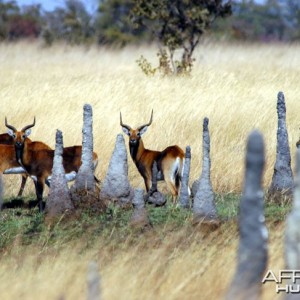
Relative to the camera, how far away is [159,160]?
35.9 feet

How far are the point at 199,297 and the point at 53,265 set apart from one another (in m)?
1.16

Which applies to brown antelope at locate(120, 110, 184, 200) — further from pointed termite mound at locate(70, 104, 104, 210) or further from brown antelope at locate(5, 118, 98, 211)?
pointed termite mound at locate(70, 104, 104, 210)

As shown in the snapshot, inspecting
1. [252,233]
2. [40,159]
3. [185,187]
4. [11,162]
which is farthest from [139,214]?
[252,233]

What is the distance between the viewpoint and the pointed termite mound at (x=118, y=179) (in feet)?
31.1

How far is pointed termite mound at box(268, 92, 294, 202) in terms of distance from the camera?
968 cm

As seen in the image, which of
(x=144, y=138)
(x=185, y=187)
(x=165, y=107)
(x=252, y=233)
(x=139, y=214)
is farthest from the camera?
(x=165, y=107)

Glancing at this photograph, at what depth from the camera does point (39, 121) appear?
13875mm

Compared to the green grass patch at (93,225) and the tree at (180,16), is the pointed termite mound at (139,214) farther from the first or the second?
the tree at (180,16)

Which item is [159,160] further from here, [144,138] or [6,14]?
[6,14]

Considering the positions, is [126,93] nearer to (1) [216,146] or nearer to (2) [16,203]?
(1) [216,146]

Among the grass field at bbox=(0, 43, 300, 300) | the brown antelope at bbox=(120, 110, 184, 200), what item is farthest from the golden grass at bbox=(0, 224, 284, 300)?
the brown antelope at bbox=(120, 110, 184, 200)

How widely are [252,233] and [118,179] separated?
4582mm

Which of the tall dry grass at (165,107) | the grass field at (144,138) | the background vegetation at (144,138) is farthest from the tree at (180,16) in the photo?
the tall dry grass at (165,107)

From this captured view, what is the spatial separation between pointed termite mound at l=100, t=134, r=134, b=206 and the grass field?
349 mm
